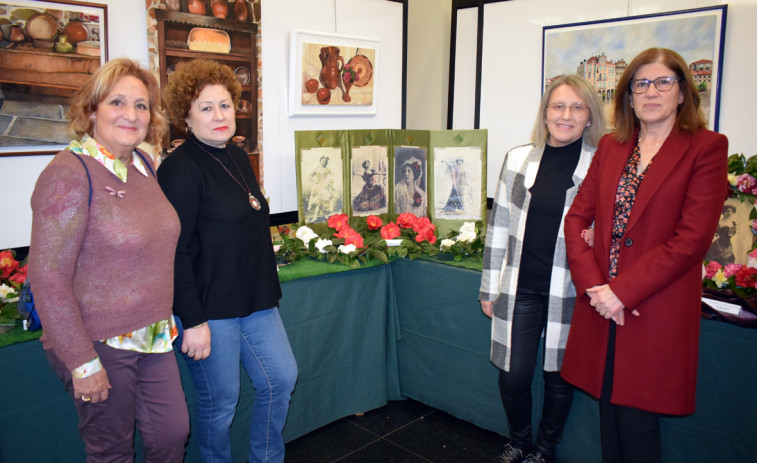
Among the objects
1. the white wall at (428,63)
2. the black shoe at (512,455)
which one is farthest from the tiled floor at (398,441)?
the white wall at (428,63)

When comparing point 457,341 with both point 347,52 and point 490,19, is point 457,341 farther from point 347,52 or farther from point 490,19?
point 490,19

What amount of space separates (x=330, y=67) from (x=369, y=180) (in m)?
0.68

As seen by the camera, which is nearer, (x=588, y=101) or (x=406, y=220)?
(x=588, y=101)

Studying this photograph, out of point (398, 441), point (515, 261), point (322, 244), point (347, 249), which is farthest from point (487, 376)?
point (322, 244)

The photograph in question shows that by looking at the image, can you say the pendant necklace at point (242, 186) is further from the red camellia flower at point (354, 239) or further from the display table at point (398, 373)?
the red camellia flower at point (354, 239)

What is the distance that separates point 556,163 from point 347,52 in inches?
61.0

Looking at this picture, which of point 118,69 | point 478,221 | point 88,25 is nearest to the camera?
point 118,69

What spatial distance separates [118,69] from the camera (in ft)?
5.60

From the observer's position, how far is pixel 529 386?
2.45 m

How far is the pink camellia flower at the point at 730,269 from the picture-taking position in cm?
219

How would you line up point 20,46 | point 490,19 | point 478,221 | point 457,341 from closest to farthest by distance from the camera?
1. point 20,46
2. point 457,341
3. point 478,221
4. point 490,19

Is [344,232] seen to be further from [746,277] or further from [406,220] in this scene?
[746,277]

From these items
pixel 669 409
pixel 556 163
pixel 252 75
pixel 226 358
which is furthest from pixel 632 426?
pixel 252 75

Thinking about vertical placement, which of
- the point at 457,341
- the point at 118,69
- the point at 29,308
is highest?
the point at 118,69
